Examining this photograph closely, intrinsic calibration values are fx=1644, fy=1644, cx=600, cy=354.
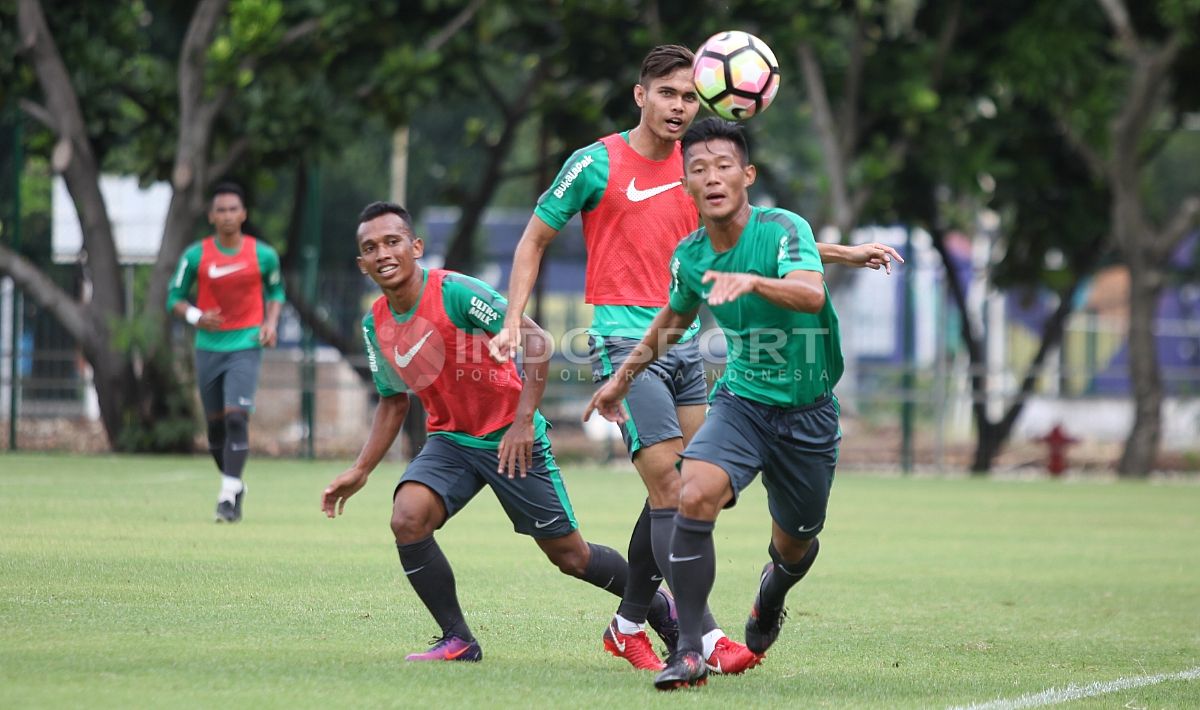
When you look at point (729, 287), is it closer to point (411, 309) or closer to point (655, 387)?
point (655, 387)

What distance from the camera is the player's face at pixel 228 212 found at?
13133 mm

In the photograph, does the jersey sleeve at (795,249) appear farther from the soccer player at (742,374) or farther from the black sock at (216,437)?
the black sock at (216,437)

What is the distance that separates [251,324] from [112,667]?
7388 millimetres

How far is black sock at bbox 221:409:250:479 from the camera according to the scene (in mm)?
12008

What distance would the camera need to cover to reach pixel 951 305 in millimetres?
25828

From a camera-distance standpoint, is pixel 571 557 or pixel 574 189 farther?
pixel 574 189

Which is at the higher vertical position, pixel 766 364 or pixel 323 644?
pixel 766 364

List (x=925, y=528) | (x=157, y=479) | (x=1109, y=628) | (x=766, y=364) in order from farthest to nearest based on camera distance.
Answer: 1. (x=157, y=479)
2. (x=925, y=528)
3. (x=1109, y=628)
4. (x=766, y=364)

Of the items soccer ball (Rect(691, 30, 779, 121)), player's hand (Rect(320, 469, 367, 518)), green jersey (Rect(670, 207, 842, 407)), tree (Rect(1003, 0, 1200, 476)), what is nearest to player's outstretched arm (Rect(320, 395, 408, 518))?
player's hand (Rect(320, 469, 367, 518))

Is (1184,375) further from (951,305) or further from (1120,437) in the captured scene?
(951,305)

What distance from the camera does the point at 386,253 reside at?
6609 millimetres

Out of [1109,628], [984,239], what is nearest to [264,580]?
[1109,628]

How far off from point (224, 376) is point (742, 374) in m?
7.25

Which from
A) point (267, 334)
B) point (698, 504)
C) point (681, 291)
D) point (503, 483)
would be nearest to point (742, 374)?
point (681, 291)
